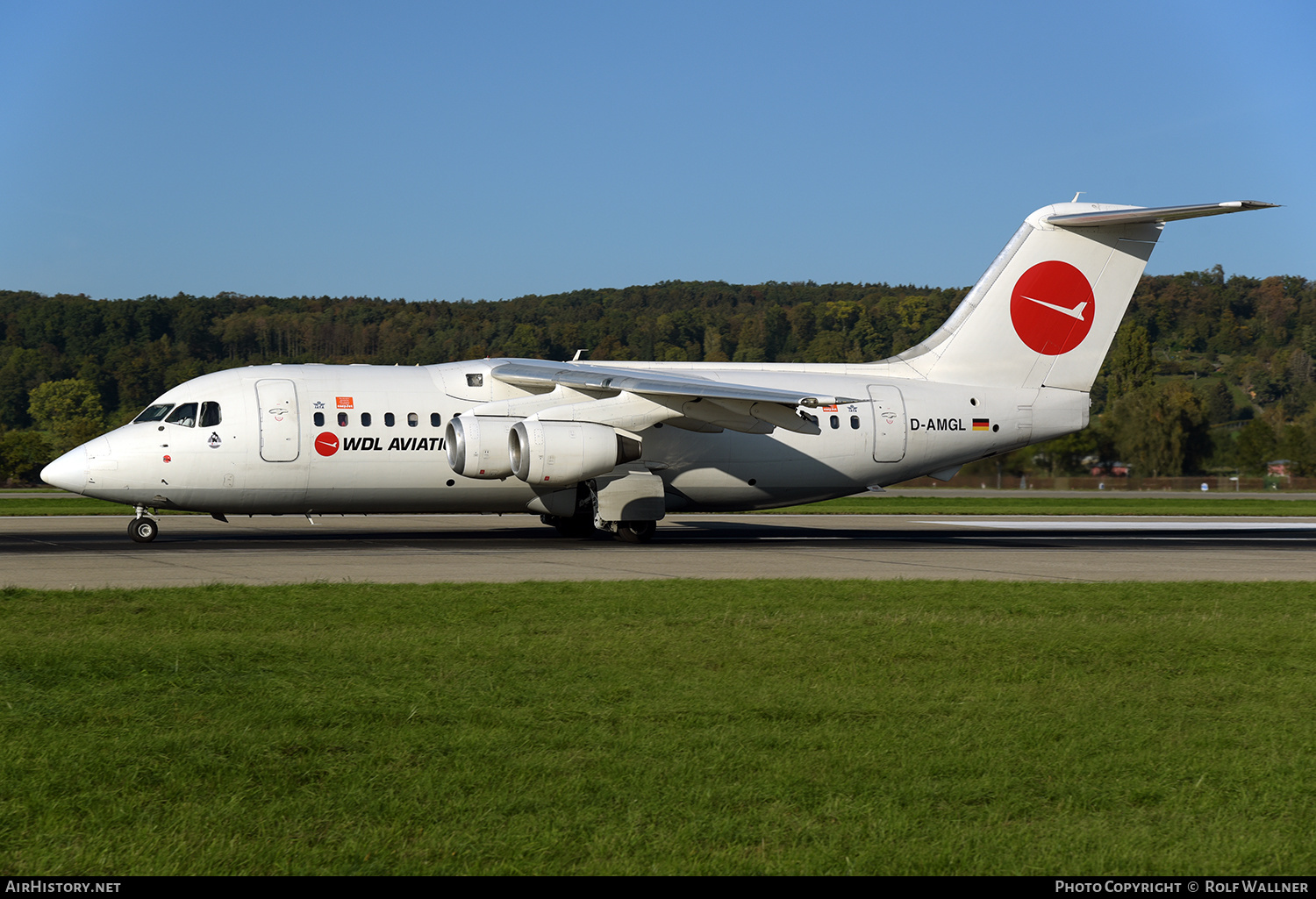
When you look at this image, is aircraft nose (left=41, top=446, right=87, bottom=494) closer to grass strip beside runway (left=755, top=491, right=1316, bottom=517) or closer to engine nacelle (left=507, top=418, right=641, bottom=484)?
engine nacelle (left=507, top=418, right=641, bottom=484)

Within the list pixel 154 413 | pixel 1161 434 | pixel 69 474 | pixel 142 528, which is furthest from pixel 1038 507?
pixel 1161 434

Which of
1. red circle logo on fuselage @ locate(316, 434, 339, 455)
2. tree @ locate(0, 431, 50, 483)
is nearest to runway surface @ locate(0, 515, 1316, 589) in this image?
red circle logo on fuselage @ locate(316, 434, 339, 455)

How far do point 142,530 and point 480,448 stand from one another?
6235mm

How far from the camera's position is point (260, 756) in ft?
20.4

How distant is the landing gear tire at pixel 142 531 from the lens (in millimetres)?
21281

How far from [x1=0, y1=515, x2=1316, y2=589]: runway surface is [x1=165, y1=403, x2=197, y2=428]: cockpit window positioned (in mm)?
2137

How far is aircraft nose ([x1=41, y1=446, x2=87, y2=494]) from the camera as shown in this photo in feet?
67.5

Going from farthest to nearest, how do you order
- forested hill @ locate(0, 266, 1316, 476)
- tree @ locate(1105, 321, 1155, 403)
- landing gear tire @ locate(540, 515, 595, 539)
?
tree @ locate(1105, 321, 1155, 403), forested hill @ locate(0, 266, 1316, 476), landing gear tire @ locate(540, 515, 595, 539)

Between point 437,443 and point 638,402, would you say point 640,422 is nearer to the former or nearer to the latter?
point 638,402

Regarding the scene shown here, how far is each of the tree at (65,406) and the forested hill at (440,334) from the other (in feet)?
0.87

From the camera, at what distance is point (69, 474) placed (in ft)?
67.8

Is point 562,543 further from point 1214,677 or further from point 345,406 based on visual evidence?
point 1214,677

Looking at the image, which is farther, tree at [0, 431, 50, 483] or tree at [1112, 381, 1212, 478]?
tree at [1112, 381, 1212, 478]

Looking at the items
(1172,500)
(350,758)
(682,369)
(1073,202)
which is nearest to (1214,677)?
(350,758)
